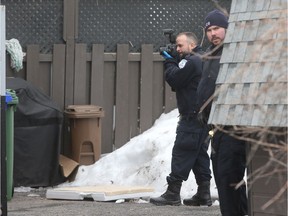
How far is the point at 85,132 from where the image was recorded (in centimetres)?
1302

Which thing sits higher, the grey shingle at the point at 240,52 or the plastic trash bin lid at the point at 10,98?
the grey shingle at the point at 240,52

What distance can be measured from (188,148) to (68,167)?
3069 millimetres

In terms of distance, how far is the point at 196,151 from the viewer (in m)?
10.2

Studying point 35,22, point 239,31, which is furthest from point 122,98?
point 239,31

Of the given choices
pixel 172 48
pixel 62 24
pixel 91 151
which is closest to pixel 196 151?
pixel 172 48

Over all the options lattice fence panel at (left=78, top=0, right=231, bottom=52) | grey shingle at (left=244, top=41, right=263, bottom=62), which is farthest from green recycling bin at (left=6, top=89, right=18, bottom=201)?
grey shingle at (left=244, top=41, right=263, bottom=62)

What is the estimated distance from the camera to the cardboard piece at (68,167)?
12.8 metres

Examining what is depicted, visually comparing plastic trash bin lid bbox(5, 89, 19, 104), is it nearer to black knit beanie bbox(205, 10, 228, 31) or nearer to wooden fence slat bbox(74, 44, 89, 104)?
wooden fence slat bbox(74, 44, 89, 104)

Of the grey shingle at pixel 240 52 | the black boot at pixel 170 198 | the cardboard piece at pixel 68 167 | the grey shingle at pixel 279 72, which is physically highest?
the grey shingle at pixel 240 52

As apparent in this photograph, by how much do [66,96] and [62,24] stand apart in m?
1.00

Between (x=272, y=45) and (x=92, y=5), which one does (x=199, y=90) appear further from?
(x=92, y=5)

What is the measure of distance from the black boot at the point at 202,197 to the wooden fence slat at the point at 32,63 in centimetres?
361

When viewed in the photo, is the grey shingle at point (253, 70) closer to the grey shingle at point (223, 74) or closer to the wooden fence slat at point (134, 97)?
the grey shingle at point (223, 74)

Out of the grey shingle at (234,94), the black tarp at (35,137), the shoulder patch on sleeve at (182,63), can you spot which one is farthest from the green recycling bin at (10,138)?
the grey shingle at (234,94)
